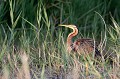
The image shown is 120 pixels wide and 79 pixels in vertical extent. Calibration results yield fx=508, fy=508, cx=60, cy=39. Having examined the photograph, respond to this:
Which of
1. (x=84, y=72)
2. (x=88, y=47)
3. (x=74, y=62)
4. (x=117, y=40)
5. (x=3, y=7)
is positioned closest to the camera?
(x=84, y=72)

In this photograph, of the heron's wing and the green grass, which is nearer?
the green grass

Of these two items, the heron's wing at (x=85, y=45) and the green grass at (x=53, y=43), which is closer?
the green grass at (x=53, y=43)

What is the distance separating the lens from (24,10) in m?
7.97

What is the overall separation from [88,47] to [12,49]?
94cm

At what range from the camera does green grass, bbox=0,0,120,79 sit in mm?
4699

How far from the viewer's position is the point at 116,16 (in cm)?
871

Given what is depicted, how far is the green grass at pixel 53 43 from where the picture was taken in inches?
185

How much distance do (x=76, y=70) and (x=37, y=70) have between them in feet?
2.87

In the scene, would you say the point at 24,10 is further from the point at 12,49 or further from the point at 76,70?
the point at 76,70

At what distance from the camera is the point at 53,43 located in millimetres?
6180

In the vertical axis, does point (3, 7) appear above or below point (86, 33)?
above

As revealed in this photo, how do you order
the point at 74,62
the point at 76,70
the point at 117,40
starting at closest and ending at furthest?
the point at 76,70
the point at 74,62
the point at 117,40

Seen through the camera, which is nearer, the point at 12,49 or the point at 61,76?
the point at 61,76

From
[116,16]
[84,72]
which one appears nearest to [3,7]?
[116,16]
